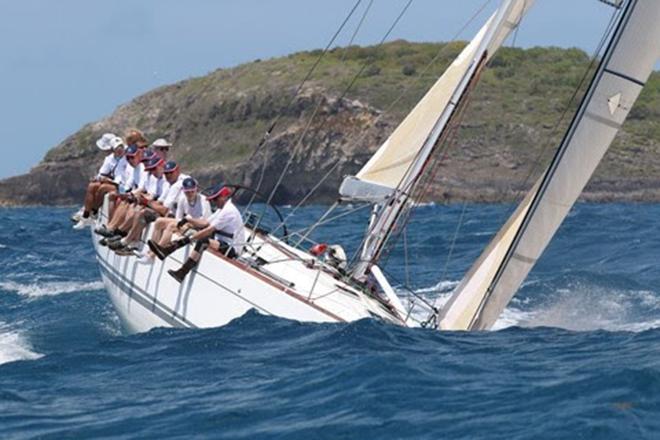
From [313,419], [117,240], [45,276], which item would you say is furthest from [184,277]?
[45,276]

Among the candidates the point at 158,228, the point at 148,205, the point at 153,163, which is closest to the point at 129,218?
the point at 148,205

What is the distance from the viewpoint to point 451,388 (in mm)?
10570

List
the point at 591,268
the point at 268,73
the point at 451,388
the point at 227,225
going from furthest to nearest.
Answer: the point at 268,73 < the point at 591,268 < the point at 227,225 < the point at 451,388

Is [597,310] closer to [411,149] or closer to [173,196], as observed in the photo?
[411,149]

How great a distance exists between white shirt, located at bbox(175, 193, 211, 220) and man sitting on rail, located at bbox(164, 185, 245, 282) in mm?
372

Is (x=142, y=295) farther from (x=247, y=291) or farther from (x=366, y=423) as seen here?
(x=366, y=423)

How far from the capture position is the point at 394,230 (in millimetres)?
16000

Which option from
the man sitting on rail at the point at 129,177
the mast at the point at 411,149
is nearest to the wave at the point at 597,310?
the mast at the point at 411,149

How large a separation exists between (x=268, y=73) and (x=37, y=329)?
53964 mm

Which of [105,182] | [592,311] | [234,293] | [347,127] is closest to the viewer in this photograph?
[234,293]

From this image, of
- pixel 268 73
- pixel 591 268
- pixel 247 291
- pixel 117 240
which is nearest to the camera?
pixel 247 291

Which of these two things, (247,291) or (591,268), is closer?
(247,291)

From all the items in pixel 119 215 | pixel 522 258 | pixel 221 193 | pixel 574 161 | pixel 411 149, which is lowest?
pixel 119 215

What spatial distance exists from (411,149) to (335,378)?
501 cm
